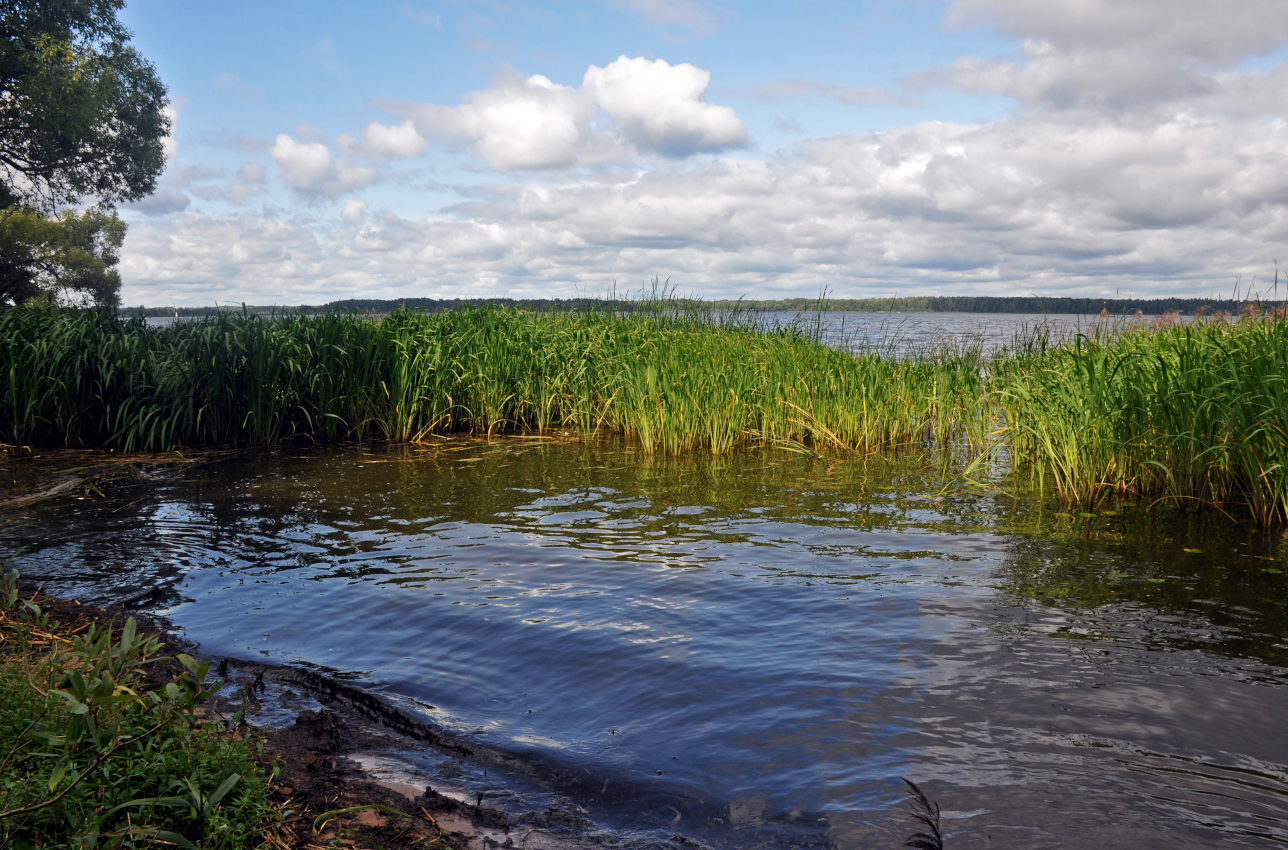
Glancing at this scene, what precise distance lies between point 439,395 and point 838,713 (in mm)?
9458

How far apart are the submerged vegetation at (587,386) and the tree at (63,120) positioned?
1220cm

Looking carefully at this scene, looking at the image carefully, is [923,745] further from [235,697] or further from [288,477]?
[288,477]

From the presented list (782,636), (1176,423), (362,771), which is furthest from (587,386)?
(362,771)

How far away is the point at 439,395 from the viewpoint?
1213 cm

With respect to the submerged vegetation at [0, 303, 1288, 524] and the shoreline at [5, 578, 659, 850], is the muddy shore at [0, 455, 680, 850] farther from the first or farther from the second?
the submerged vegetation at [0, 303, 1288, 524]

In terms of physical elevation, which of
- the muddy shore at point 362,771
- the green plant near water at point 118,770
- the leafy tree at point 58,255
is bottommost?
the muddy shore at point 362,771

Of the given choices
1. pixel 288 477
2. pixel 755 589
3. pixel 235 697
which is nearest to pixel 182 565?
pixel 235 697

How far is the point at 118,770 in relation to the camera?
8.41 ft

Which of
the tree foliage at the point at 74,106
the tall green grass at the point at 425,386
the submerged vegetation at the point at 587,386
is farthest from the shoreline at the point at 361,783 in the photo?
the tree foliage at the point at 74,106

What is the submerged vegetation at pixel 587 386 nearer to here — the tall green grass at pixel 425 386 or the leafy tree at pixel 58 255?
the tall green grass at pixel 425 386

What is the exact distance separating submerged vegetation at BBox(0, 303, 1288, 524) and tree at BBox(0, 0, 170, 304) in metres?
12.2

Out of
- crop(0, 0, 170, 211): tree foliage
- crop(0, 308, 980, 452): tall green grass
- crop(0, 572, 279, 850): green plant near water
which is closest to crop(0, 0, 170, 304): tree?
crop(0, 0, 170, 211): tree foliage

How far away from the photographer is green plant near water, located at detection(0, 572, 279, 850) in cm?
232

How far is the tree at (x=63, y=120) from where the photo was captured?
21.0m
